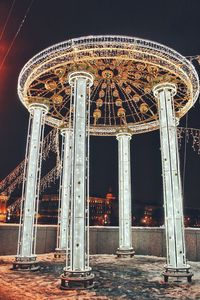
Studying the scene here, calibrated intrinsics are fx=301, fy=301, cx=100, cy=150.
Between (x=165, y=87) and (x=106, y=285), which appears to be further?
(x=165, y=87)

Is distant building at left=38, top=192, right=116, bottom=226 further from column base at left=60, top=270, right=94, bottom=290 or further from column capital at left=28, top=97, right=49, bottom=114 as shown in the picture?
column base at left=60, top=270, right=94, bottom=290

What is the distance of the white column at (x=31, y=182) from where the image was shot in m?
16.3

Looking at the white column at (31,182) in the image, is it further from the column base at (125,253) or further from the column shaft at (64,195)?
the column base at (125,253)

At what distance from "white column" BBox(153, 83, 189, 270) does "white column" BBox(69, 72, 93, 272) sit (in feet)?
13.4

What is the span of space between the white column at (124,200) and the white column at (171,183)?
25.4ft

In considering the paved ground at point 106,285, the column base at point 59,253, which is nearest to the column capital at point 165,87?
the paved ground at point 106,285

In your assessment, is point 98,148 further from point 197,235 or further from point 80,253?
point 80,253

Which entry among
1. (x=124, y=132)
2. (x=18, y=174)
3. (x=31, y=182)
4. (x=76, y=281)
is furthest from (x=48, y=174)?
(x=76, y=281)

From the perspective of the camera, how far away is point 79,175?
43.2ft

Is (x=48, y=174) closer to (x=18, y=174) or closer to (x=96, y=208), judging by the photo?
(x=18, y=174)

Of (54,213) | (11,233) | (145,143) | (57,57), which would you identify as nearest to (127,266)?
(11,233)

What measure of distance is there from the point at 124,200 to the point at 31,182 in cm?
821

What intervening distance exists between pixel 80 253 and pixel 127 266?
5974 millimetres

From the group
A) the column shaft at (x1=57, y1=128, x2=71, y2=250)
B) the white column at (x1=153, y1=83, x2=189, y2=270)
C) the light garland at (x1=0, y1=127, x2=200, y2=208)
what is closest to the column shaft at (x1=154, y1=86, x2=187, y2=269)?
the white column at (x1=153, y1=83, x2=189, y2=270)
